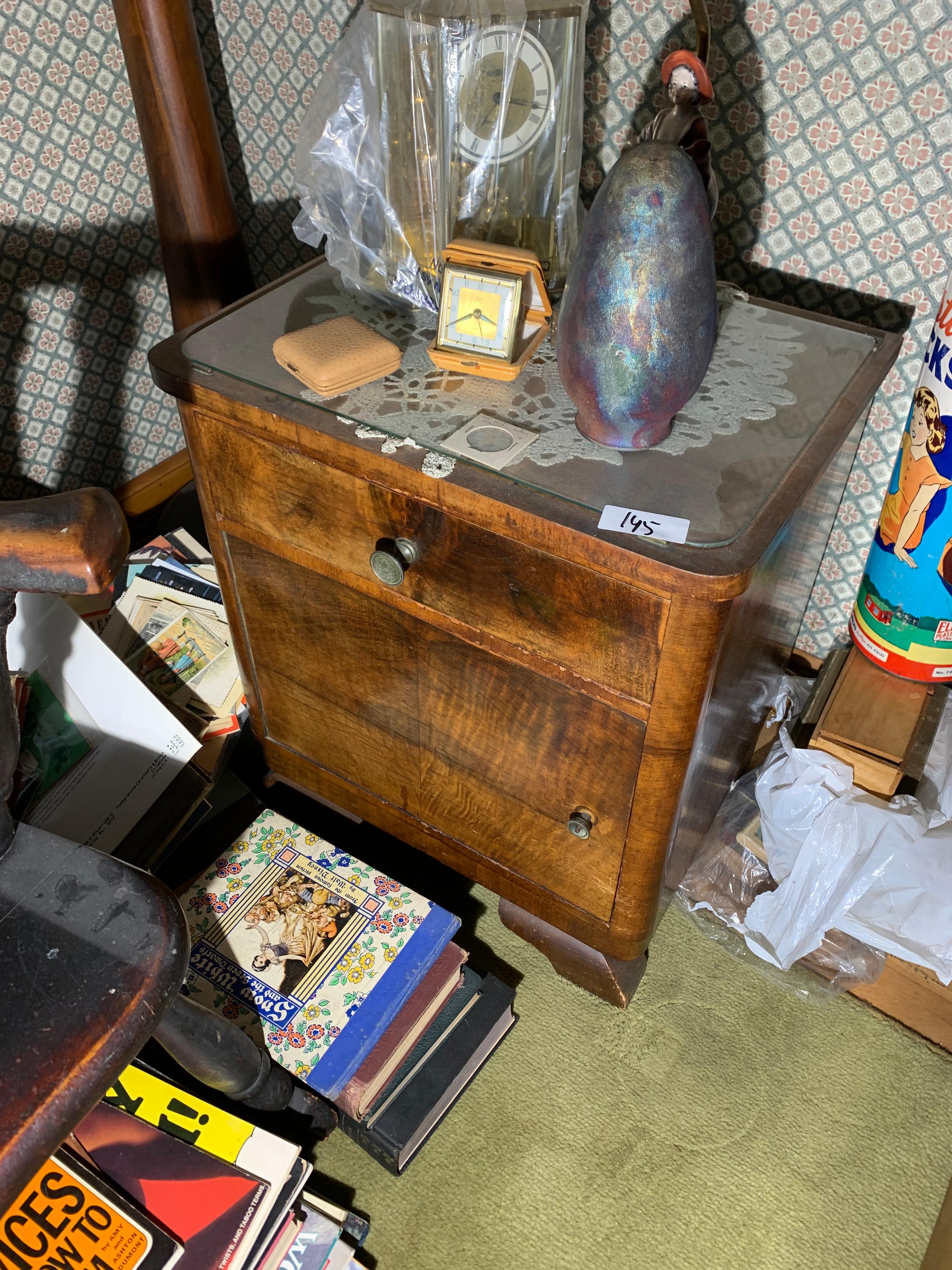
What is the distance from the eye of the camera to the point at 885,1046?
118 centimetres

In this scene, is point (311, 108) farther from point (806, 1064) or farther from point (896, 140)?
point (806, 1064)

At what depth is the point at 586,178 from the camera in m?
1.28

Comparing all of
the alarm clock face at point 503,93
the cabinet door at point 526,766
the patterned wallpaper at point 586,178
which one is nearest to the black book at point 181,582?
the patterned wallpaper at point 586,178

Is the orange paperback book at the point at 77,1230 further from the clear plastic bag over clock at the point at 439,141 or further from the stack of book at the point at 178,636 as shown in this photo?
the clear plastic bag over clock at the point at 439,141

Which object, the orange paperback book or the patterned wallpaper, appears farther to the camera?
the patterned wallpaper

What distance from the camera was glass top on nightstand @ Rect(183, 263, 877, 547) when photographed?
0.80 m

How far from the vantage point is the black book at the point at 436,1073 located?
1.03m

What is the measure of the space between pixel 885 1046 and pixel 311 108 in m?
1.28

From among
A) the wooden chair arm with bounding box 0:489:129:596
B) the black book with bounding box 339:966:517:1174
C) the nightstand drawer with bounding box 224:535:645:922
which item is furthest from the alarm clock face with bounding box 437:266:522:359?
the black book with bounding box 339:966:517:1174

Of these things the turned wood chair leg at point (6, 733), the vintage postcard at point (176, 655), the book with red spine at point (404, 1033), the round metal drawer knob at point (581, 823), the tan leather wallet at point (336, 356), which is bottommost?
the book with red spine at point (404, 1033)

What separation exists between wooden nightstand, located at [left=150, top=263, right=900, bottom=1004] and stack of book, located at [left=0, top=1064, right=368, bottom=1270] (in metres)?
0.38

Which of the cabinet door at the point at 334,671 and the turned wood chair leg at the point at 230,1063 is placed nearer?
the turned wood chair leg at the point at 230,1063

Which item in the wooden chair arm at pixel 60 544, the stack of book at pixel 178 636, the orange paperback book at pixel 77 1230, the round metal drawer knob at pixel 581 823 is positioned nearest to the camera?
the wooden chair arm at pixel 60 544

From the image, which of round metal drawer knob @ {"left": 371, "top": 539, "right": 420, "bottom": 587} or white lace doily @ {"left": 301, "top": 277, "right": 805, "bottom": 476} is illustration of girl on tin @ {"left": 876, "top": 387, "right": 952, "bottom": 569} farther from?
round metal drawer knob @ {"left": 371, "top": 539, "right": 420, "bottom": 587}
